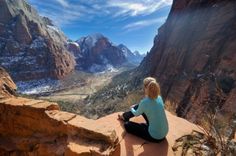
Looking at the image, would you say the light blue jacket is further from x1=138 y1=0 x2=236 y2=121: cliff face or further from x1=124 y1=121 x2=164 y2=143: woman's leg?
x1=138 y1=0 x2=236 y2=121: cliff face

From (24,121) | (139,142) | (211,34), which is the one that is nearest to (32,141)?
(24,121)

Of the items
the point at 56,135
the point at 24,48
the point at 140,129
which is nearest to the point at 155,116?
the point at 140,129

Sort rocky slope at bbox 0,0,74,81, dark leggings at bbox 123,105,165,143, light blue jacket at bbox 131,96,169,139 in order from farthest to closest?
1. rocky slope at bbox 0,0,74,81
2. dark leggings at bbox 123,105,165,143
3. light blue jacket at bbox 131,96,169,139

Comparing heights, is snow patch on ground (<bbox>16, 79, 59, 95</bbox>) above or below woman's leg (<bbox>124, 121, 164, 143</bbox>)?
below

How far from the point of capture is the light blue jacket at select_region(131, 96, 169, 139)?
5.25 metres

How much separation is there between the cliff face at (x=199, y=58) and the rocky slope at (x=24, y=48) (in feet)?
295

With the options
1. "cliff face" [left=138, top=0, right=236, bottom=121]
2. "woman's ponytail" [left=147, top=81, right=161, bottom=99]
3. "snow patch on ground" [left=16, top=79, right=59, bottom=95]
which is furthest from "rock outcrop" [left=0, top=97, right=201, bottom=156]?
"snow patch on ground" [left=16, top=79, right=59, bottom=95]

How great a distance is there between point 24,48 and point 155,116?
129061 millimetres

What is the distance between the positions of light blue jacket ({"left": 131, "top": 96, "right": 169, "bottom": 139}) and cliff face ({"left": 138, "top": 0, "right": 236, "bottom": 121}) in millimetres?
10966

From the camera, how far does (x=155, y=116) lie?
17.2 ft

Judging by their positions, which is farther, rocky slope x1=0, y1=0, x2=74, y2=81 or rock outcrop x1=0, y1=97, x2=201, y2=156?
rocky slope x1=0, y1=0, x2=74, y2=81

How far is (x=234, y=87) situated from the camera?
18859mm

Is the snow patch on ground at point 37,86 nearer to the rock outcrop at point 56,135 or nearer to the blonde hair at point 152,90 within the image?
the rock outcrop at point 56,135

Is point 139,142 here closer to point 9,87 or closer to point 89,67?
point 9,87
